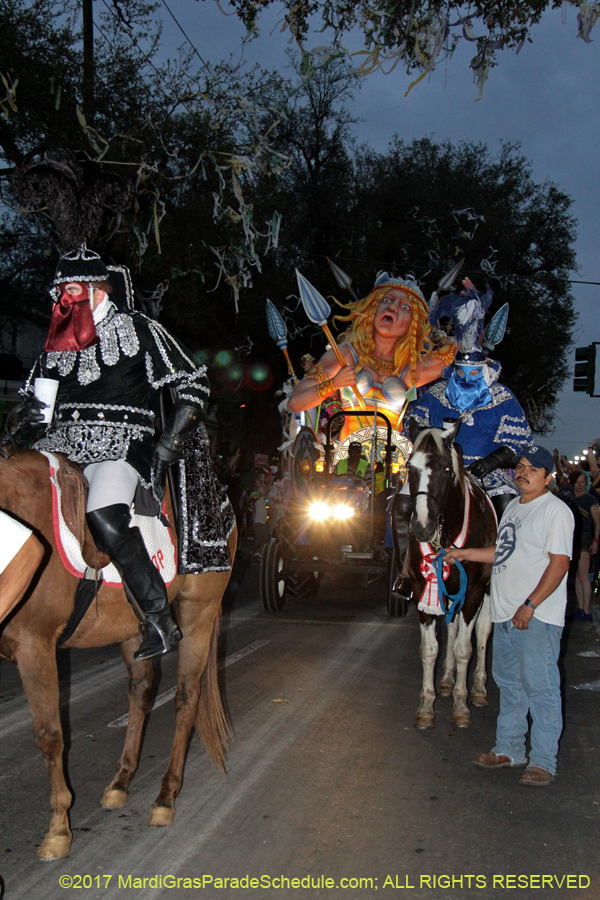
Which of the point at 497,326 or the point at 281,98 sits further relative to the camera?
the point at 281,98

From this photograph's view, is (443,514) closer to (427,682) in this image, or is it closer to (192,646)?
(427,682)

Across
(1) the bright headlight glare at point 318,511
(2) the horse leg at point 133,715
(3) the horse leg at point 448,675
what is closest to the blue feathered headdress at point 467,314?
(1) the bright headlight glare at point 318,511

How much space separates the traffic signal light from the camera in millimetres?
21391

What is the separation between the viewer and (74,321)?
422cm

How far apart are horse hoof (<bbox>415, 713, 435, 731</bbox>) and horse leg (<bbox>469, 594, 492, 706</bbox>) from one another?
0.90 metres

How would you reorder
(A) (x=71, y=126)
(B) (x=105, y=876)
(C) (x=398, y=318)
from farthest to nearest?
(A) (x=71, y=126) → (C) (x=398, y=318) → (B) (x=105, y=876)

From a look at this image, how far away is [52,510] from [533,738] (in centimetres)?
320

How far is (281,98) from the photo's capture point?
28859 millimetres

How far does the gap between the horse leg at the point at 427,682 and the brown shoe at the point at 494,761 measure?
77 cm

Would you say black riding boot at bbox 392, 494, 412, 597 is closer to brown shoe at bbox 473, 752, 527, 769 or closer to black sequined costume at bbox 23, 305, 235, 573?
brown shoe at bbox 473, 752, 527, 769

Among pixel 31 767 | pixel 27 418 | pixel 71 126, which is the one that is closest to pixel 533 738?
pixel 31 767

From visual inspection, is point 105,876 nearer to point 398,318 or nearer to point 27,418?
point 27,418

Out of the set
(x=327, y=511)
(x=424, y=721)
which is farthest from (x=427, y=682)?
(x=327, y=511)

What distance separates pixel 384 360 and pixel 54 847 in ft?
34.6
